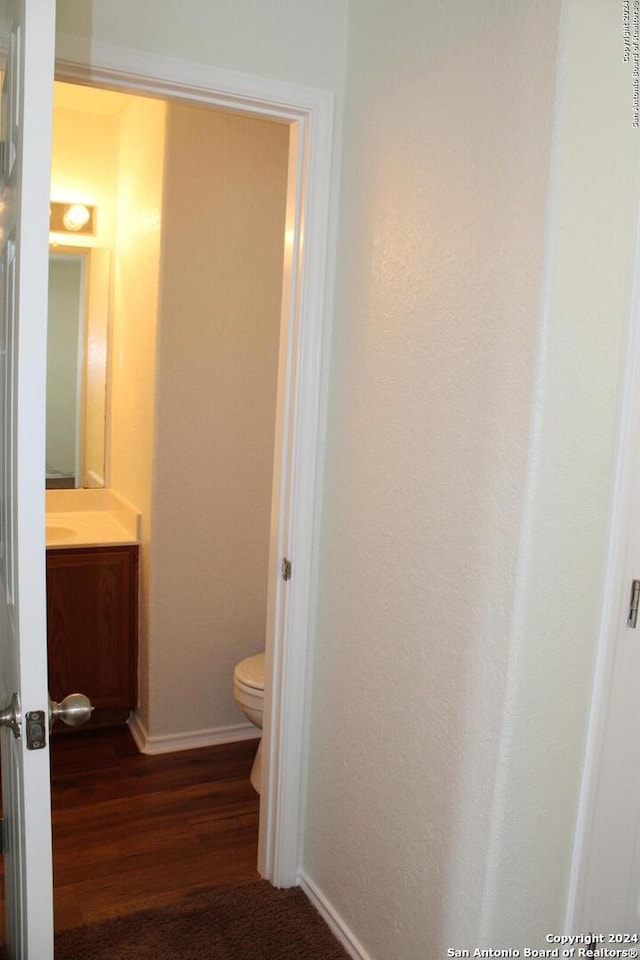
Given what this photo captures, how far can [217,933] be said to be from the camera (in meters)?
2.17

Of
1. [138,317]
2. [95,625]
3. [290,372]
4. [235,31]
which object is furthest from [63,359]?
[235,31]

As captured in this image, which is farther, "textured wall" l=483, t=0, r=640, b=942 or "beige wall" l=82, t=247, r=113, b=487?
"beige wall" l=82, t=247, r=113, b=487

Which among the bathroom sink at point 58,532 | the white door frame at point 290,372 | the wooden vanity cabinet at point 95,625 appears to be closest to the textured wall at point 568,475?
the white door frame at point 290,372

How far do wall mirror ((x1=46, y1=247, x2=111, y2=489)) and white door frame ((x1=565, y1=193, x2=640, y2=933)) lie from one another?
2710 millimetres

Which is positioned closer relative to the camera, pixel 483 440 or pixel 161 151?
pixel 483 440

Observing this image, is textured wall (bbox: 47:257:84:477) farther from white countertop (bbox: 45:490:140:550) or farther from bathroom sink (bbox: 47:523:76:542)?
bathroom sink (bbox: 47:523:76:542)

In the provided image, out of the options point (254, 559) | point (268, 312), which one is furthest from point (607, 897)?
point (268, 312)

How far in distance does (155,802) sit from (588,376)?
215cm

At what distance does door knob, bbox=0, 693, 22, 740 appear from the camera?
3.96 ft

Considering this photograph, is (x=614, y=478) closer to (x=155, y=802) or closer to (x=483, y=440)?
(x=483, y=440)

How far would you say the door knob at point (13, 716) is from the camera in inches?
47.6

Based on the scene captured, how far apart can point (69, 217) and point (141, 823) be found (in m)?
2.57

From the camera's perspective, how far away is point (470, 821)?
5.45ft

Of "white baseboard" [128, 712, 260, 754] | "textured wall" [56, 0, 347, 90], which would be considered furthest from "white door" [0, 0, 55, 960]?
"white baseboard" [128, 712, 260, 754]
